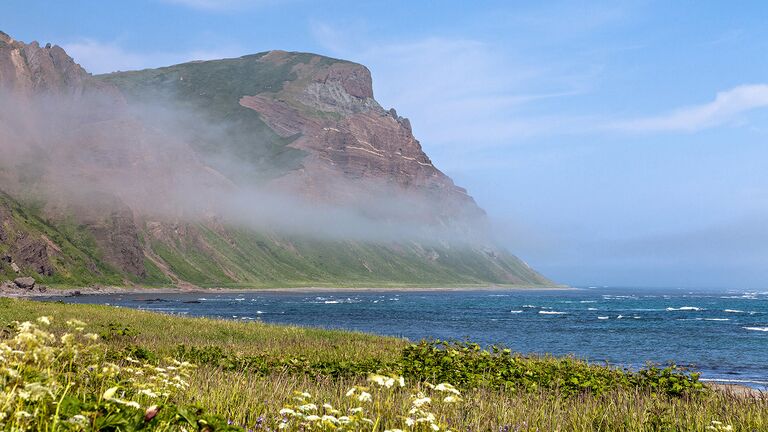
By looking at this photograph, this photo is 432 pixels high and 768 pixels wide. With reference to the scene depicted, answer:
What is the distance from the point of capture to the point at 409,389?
Answer: 45.5 ft

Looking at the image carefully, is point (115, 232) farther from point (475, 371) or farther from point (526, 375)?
point (526, 375)

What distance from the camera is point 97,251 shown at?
531ft

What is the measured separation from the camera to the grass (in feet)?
31.3

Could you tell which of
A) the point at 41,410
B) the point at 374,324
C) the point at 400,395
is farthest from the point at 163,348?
the point at 374,324

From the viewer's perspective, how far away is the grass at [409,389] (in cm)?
955

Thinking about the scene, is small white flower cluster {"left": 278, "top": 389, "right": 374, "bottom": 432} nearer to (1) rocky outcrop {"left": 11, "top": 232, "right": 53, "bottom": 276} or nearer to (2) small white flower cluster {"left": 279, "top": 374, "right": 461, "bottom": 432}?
(2) small white flower cluster {"left": 279, "top": 374, "right": 461, "bottom": 432}

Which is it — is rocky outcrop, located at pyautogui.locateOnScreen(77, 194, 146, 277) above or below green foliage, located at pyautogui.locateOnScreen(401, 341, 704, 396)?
above

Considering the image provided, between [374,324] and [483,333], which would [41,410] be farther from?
[374,324]

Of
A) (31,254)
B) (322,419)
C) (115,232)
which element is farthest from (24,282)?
(322,419)

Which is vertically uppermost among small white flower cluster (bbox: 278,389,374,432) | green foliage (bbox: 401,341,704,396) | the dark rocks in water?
small white flower cluster (bbox: 278,389,374,432)

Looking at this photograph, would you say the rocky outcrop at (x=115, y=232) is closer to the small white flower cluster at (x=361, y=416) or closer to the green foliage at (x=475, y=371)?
the green foliage at (x=475, y=371)

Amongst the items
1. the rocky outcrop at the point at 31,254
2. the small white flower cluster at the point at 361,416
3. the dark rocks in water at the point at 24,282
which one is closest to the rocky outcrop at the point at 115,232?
the rocky outcrop at the point at 31,254

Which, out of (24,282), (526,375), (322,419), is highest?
(322,419)

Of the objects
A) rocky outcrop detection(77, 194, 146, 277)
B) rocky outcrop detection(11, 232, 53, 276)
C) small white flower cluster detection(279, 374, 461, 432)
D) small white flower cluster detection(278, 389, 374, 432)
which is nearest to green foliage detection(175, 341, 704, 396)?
small white flower cluster detection(279, 374, 461, 432)
